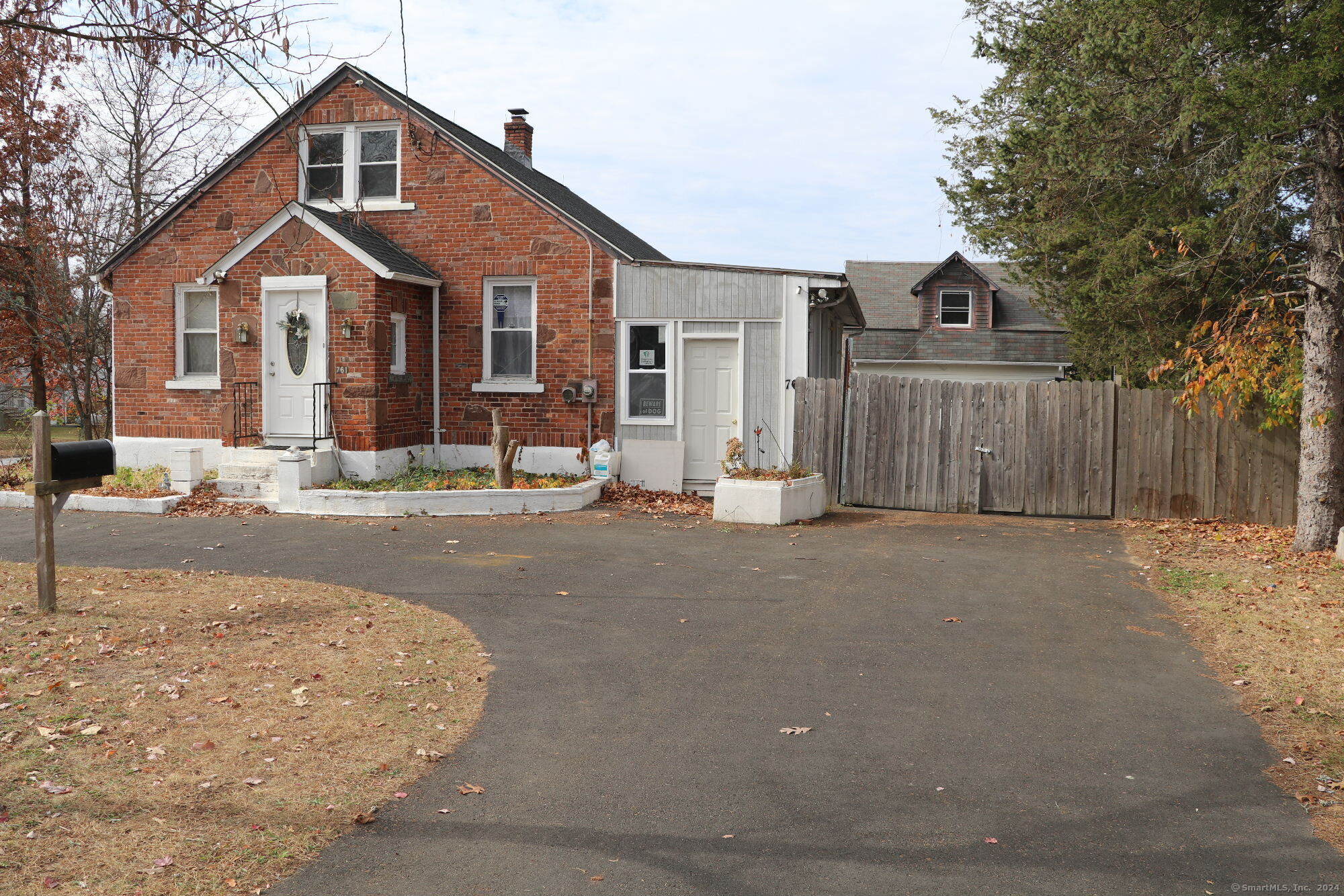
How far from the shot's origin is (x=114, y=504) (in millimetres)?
13938

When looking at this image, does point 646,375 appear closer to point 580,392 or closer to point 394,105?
point 580,392

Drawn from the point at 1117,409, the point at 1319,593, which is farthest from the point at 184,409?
the point at 1319,593

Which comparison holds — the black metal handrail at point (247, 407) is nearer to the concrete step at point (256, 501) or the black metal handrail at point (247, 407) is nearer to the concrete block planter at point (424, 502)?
the concrete step at point (256, 501)

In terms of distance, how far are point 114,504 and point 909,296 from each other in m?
28.0

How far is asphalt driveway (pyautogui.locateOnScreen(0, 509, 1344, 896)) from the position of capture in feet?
13.4

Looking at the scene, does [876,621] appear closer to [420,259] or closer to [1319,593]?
[1319,593]

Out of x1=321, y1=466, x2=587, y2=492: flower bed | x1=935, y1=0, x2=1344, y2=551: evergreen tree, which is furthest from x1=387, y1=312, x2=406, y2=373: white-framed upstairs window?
x1=935, y1=0, x2=1344, y2=551: evergreen tree

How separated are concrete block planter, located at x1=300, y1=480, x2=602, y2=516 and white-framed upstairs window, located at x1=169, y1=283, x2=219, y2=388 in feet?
Answer: 13.1

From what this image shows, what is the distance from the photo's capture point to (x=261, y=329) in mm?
15586

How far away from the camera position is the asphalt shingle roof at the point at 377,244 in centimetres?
1505

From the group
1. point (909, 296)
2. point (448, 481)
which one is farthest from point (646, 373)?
point (909, 296)

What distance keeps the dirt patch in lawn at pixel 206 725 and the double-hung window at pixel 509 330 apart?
26.1ft

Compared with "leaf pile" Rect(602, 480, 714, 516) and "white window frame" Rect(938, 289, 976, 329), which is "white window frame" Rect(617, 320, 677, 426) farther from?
"white window frame" Rect(938, 289, 976, 329)

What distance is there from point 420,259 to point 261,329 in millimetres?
2687
